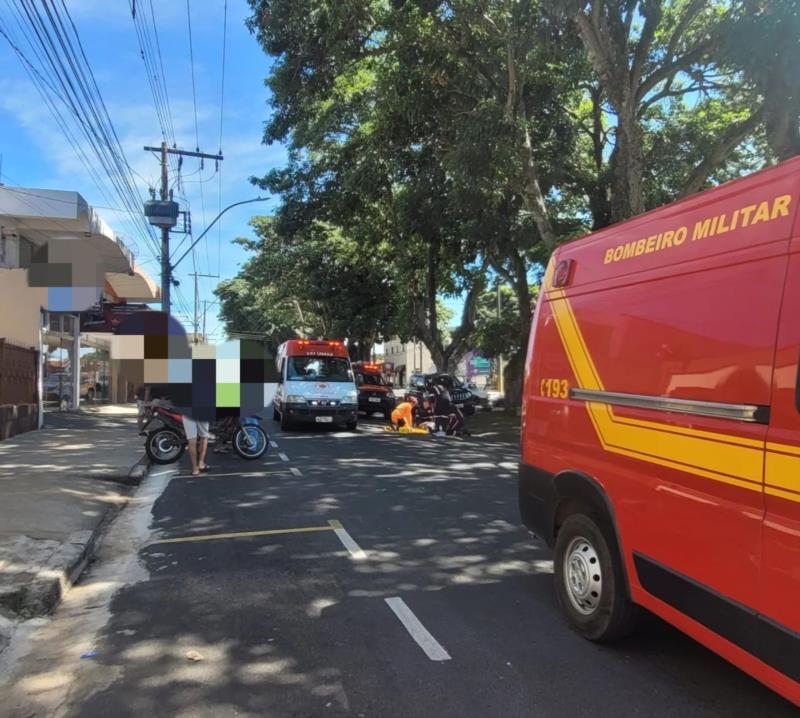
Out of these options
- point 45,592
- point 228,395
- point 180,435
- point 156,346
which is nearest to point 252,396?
point 228,395

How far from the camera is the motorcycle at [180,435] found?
432 inches

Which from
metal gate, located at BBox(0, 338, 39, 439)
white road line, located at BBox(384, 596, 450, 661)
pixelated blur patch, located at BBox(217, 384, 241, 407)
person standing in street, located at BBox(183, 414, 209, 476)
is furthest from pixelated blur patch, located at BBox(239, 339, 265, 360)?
white road line, located at BBox(384, 596, 450, 661)

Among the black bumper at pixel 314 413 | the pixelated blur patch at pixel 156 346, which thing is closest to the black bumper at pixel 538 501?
the pixelated blur patch at pixel 156 346

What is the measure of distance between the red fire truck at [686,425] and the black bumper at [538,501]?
19 mm

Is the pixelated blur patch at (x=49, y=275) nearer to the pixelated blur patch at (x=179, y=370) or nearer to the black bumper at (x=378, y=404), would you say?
the pixelated blur patch at (x=179, y=370)

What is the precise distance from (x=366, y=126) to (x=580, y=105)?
594cm

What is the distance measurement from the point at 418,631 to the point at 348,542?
84.6 inches

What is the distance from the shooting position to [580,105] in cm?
1888

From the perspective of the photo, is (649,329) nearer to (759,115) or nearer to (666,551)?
(666,551)

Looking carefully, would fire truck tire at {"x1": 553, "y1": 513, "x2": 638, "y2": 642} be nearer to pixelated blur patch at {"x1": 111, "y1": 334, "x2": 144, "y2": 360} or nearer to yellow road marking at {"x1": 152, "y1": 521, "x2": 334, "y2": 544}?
yellow road marking at {"x1": 152, "y1": 521, "x2": 334, "y2": 544}

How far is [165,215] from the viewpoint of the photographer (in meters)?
22.1

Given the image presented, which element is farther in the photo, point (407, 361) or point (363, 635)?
point (407, 361)

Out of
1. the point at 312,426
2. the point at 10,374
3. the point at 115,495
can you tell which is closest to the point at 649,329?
the point at 115,495

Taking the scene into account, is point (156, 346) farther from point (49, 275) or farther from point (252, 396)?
point (49, 275)
